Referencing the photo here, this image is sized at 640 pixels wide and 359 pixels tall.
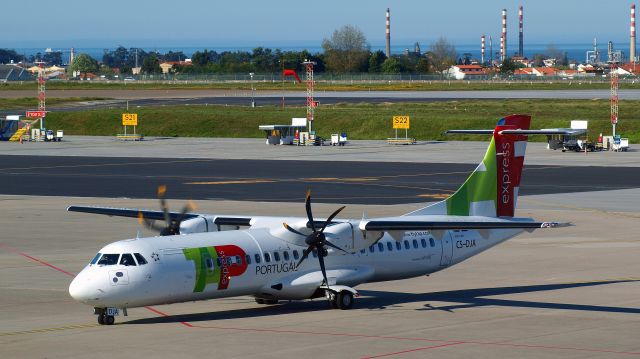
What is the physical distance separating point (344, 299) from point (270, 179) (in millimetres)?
43448

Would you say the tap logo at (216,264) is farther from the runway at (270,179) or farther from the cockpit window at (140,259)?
the runway at (270,179)

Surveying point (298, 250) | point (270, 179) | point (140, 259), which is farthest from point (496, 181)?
point (270, 179)

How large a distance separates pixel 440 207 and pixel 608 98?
127730mm

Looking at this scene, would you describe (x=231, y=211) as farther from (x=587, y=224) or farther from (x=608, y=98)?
(x=608, y=98)

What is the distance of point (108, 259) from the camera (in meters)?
27.3

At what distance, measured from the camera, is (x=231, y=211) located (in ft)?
181

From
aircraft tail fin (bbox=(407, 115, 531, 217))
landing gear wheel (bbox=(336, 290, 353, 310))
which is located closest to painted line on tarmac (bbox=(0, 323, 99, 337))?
landing gear wheel (bbox=(336, 290, 353, 310))

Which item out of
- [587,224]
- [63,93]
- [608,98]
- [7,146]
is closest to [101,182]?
[587,224]

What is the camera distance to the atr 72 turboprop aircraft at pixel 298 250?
27.3 meters

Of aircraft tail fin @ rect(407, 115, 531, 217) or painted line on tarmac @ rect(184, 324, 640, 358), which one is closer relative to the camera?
painted line on tarmac @ rect(184, 324, 640, 358)

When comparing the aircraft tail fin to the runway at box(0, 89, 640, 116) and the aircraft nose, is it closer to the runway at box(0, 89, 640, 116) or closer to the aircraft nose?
the aircraft nose

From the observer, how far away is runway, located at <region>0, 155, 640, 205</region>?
64.5m

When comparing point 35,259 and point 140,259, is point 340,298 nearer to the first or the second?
point 140,259

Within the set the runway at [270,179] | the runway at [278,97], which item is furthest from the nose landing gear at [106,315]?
the runway at [278,97]
